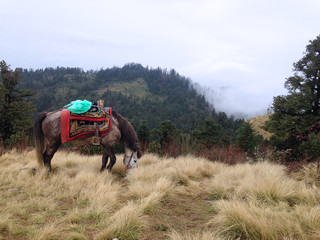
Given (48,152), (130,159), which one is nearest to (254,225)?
(130,159)

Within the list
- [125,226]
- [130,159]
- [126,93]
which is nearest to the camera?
[125,226]

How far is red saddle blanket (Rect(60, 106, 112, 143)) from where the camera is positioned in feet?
14.0

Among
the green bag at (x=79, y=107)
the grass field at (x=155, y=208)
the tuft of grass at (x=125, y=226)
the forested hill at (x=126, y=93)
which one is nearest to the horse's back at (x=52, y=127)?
the green bag at (x=79, y=107)

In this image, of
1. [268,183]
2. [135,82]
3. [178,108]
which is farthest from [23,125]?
[135,82]

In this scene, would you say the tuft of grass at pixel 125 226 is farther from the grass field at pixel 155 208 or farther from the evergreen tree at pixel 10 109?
the evergreen tree at pixel 10 109

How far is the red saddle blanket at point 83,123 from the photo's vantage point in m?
4.26

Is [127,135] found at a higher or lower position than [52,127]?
lower

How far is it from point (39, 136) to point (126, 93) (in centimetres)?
16025

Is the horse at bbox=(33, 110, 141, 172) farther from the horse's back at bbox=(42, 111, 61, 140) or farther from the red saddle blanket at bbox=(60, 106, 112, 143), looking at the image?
the red saddle blanket at bbox=(60, 106, 112, 143)

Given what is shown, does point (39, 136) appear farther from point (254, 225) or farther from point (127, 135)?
point (254, 225)

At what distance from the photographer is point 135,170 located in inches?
182

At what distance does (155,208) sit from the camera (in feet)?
9.55

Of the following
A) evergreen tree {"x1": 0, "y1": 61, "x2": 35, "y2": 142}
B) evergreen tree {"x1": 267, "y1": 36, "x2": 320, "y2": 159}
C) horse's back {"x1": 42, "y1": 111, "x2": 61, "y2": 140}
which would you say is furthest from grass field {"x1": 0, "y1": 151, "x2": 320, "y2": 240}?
evergreen tree {"x1": 0, "y1": 61, "x2": 35, "y2": 142}

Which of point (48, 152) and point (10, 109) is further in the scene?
point (10, 109)
